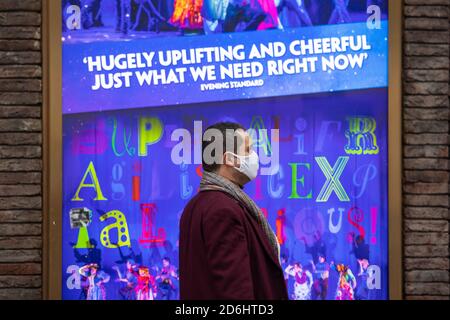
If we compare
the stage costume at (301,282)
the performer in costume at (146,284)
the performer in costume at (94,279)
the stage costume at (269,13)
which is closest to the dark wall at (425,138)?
the stage costume at (301,282)

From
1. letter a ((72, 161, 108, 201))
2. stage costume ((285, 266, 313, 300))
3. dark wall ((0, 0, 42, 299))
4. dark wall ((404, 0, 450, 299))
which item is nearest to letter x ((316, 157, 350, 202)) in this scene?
dark wall ((404, 0, 450, 299))

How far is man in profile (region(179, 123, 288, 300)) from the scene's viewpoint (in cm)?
341

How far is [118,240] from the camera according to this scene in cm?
552

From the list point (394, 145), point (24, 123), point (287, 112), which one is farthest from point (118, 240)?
point (394, 145)

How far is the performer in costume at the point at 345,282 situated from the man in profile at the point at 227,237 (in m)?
1.93

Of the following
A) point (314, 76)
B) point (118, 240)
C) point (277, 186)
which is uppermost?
point (314, 76)

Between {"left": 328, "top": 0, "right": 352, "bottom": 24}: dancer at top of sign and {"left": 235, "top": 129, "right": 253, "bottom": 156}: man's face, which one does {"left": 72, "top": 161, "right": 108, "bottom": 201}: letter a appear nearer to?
{"left": 235, "top": 129, "right": 253, "bottom": 156}: man's face

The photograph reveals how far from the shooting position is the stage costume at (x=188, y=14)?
5559mm

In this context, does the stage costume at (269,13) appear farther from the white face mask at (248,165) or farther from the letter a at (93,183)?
the white face mask at (248,165)

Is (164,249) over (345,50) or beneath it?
beneath

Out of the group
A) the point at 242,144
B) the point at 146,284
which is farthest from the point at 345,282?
the point at 242,144

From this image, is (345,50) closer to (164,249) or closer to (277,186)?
(277,186)

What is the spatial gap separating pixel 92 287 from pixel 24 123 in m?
1.32

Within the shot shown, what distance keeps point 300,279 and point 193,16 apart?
2166mm
